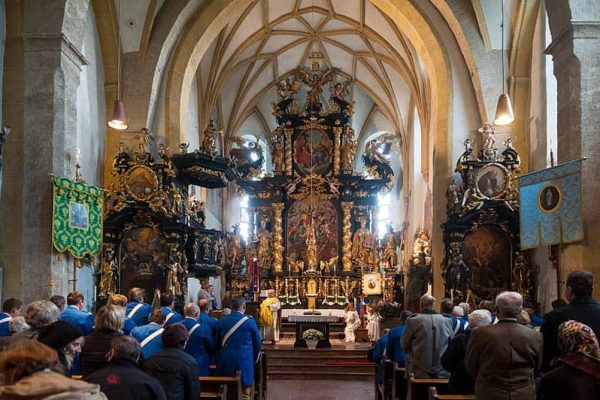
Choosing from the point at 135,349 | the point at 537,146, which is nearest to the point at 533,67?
the point at 537,146

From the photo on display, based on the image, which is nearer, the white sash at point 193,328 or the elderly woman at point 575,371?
the elderly woman at point 575,371

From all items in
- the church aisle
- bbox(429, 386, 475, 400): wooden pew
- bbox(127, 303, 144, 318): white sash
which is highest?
bbox(127, 303, 144, 318): white sash

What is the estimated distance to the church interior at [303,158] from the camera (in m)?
11.0

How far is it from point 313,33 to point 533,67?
11.6 m

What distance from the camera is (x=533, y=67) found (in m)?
16.2

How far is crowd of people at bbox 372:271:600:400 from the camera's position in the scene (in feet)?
13.8

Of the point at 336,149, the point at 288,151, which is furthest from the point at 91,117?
the point at 336,149

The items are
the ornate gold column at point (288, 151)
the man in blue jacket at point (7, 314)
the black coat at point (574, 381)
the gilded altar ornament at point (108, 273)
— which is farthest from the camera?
the ornate gold column at point (288, 151)

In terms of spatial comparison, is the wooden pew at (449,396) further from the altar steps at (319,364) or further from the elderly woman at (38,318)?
the altar steps at (319,364)

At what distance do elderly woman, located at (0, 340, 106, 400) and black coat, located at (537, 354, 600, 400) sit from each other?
259cm

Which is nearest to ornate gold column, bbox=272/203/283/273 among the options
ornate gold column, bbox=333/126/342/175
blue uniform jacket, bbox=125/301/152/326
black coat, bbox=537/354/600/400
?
ornate gold column, bbox=333/126/342/175

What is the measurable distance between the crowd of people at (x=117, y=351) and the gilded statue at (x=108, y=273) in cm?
688

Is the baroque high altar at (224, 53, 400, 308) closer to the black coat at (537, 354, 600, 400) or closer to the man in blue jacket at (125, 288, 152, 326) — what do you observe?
the man in blue jacket at (125, 288, 152, 326)

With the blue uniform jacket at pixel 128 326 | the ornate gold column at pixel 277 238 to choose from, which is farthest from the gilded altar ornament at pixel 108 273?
the ornate gold column at pixel 277 238
